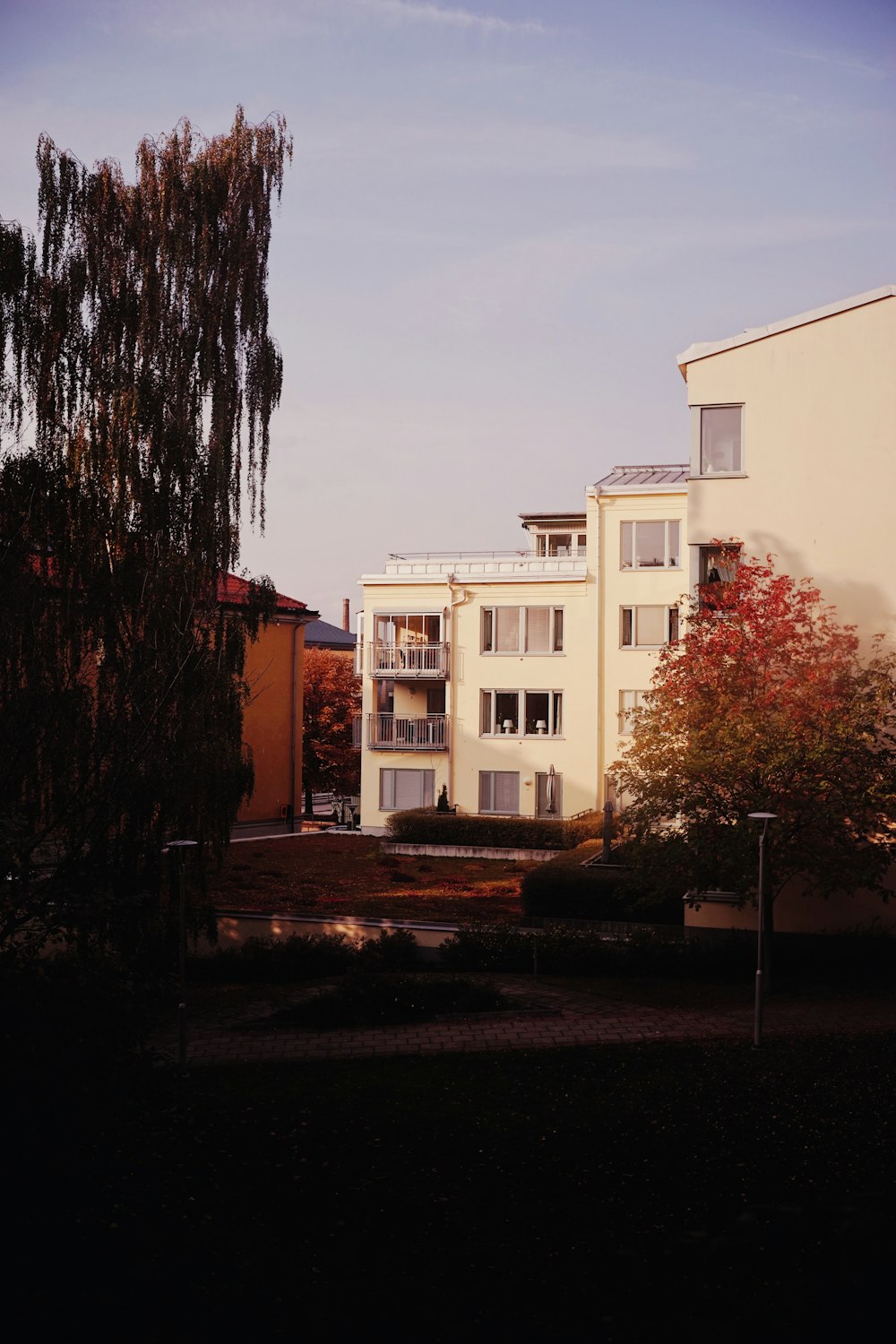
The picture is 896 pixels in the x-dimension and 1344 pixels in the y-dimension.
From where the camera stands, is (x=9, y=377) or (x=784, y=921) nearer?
(x=9, y=377)

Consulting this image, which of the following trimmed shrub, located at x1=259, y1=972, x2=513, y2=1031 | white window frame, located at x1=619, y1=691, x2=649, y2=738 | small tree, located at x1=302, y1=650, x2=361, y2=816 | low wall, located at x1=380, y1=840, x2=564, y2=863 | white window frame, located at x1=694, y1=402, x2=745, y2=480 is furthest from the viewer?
small tree, located at x1=302, y1=650, x2=361, y2=816

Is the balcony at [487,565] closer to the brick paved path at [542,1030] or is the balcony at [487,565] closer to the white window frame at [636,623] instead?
the white window frame at [636,623]

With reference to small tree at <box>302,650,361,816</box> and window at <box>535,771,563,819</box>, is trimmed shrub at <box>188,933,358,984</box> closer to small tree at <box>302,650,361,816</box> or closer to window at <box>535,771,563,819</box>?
window at <box>535,771,563,819</box>

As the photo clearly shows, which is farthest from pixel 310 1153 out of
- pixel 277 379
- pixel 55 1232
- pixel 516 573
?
pixel 516 573

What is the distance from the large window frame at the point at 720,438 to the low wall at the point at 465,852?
15.0 m

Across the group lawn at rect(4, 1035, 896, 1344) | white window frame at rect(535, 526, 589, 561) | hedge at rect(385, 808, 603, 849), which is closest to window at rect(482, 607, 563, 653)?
white window frame at rect(535, 526, 589, 561)

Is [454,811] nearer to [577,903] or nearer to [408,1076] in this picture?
[577,903]

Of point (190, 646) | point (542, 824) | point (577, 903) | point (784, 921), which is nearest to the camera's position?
point (190, 646)

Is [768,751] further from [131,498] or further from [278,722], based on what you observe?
[278,722]

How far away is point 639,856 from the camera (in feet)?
63.7

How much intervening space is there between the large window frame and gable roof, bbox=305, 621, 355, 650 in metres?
71.6

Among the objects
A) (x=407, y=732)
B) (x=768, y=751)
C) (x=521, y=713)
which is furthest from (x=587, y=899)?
(x=407, y=732)

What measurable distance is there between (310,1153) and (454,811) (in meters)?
26.8

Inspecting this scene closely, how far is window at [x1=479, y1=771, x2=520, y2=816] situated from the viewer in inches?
1531
